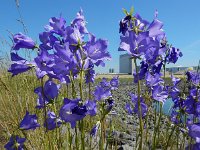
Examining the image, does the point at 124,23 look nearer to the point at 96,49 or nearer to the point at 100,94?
the point at 96,49

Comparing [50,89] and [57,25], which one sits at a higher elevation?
[57,25]

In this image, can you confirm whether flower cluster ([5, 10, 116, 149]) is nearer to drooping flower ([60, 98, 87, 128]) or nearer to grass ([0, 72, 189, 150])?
drooping flower ([60, 98, 87, 128])

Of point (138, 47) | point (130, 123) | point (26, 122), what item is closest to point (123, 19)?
point (138, 47)

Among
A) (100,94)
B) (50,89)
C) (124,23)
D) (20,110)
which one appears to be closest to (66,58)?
(50,89)

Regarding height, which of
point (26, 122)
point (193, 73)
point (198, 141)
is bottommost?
point (198, 141)

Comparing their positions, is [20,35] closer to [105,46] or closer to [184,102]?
[105,46]

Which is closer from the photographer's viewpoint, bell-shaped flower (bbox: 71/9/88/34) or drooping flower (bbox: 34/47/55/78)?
drooping flower (bbox: 34/47/55/78)

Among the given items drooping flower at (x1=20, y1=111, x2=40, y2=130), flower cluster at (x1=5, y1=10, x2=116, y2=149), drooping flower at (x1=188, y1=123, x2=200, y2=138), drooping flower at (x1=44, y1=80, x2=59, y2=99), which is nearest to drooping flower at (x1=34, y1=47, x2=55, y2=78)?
flower cluster at (x1=5, y1=10, x2=116, y2=149)

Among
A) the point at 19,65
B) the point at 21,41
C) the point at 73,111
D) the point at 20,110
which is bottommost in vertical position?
the point at 20,110

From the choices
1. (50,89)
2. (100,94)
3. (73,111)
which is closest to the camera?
(73,111)

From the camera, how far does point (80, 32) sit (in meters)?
1.44

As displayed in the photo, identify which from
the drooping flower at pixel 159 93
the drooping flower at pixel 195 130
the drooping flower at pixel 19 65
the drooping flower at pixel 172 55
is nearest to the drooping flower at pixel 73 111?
the drooping flower at pixel 19 65

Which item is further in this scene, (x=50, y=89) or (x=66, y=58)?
(x=50, y=89)

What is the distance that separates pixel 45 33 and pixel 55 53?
0.16m
